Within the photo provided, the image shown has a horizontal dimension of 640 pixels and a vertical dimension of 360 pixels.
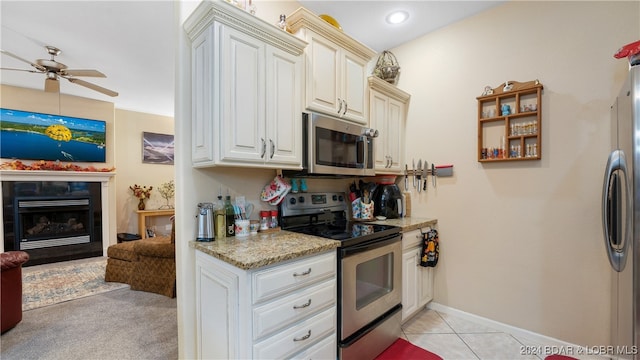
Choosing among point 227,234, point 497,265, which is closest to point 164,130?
point 227,234

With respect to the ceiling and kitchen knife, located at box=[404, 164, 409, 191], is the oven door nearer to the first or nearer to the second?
kitchen knife, located at box=[404, 164, 409, 191]

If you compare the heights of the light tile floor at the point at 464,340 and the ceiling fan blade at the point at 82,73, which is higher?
the ceiling fan blade at the point at 82,73

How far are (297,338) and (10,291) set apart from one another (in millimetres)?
2730

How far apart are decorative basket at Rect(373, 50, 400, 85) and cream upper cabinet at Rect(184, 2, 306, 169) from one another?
1387 millimetres

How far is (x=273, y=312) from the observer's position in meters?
1.27

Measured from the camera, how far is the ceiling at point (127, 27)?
7.69 ft

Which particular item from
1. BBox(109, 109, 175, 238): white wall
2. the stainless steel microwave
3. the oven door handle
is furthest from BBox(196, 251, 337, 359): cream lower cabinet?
BBox(109, 109, 175, 238): white wall

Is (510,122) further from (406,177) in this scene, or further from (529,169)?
(406,177)

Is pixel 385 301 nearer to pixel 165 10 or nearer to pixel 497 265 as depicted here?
pixel 497 265

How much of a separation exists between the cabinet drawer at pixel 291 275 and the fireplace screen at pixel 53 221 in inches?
198

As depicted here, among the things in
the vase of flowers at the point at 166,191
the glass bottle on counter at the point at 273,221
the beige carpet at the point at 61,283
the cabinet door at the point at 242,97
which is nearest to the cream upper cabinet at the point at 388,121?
the glass bottle on counter at the point at 273,221

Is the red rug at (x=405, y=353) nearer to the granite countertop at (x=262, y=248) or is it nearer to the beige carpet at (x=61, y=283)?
the granite countertop at (x=262, y=248)

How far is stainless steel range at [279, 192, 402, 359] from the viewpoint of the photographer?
5.41ft

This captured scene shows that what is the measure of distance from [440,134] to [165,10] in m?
2.87
